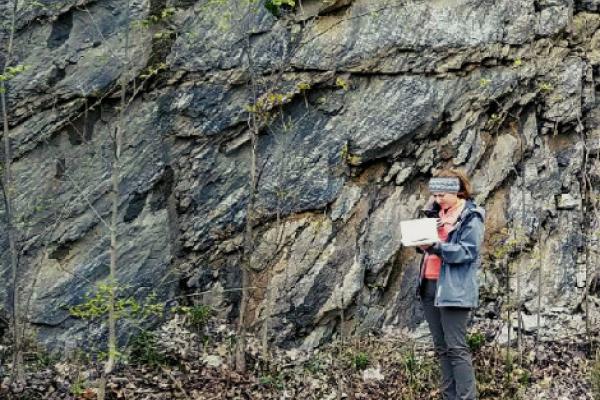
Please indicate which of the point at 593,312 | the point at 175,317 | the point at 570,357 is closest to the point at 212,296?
the point at 175,317

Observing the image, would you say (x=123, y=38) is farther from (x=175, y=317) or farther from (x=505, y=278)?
(x=505, y=278)

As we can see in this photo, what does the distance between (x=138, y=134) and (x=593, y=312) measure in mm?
5127

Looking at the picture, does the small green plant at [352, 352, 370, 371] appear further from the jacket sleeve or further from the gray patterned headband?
the gray patterned headband

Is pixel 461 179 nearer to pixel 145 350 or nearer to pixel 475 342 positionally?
pixel 475 342

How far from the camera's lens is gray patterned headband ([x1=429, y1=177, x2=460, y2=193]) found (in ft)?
17.7

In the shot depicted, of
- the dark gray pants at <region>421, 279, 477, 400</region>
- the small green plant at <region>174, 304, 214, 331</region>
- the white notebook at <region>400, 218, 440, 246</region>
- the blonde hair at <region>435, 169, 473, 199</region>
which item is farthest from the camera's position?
the small green plant at <region>174, 304, 214, 331</region>

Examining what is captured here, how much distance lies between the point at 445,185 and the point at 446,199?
0.11m

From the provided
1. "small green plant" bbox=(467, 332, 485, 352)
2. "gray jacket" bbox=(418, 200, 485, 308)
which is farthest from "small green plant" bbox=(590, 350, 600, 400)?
"gray jacket" bbox=(418, 200, 485, 308)

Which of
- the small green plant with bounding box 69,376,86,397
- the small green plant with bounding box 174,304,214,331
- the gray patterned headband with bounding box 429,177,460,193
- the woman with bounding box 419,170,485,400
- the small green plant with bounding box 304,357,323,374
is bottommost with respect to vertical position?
the small green plant with bounding box 304,357,323,374

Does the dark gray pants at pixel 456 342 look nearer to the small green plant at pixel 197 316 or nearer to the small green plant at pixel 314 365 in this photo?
the small green plant at pixel 314 365

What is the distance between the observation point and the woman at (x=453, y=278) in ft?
17.1

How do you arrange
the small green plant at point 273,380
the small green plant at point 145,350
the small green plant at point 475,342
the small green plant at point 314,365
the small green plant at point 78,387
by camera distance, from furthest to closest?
the small green plant at point 475,342, the small green plant at point 314,365, the small green plant at point 145,350, the small green plant at point 273,380, the small green plant at point 78,387

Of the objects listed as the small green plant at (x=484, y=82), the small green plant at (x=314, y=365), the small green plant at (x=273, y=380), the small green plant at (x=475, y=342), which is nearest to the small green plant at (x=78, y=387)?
the small green plant at (x=273, y=380)

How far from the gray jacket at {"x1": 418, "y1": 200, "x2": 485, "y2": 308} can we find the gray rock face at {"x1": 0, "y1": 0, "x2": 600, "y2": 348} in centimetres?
197
